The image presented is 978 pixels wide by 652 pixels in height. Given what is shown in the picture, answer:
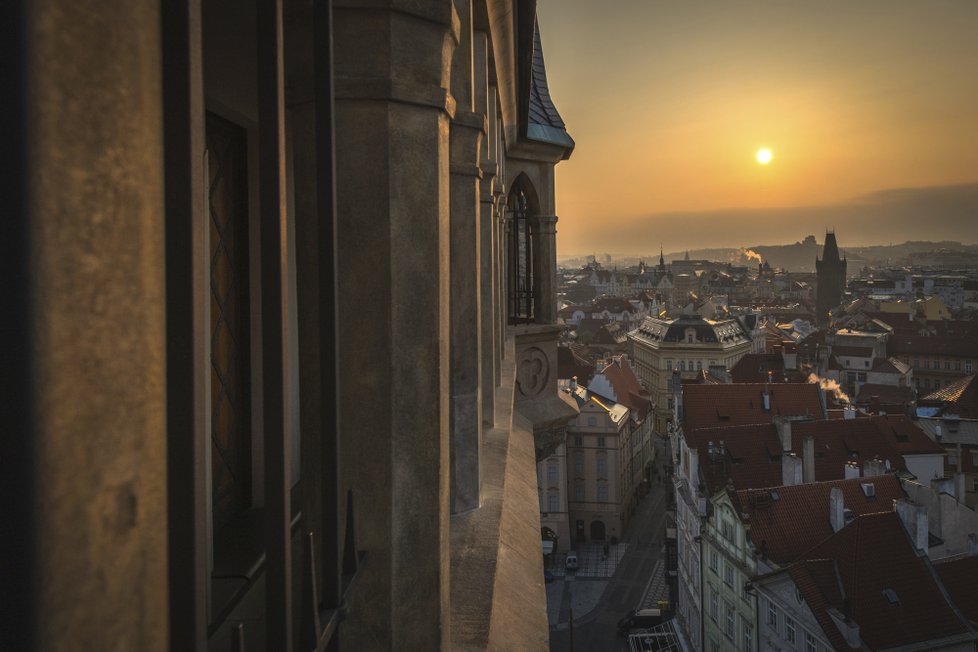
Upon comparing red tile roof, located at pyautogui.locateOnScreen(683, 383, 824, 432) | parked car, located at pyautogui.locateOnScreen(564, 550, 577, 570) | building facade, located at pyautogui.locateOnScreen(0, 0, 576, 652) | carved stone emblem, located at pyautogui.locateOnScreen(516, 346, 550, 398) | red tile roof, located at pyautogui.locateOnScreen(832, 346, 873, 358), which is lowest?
parked car, located at pyautogui.locateOnScreen(564, 550, 577, 570)

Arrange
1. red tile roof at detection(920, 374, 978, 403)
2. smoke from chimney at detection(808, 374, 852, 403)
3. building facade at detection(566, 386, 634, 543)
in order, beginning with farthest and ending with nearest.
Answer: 1. smoke from chimney at detection(808, 374, 852, 403)
2. red tile roof at detection(920, 374, 978, 403)
3. building facade at detection(566, 386, 634, 543)

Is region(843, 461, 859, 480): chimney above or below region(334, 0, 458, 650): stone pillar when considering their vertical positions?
below

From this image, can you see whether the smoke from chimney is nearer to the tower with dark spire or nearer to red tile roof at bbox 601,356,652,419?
red tile roof at bbox 601,356,652,419

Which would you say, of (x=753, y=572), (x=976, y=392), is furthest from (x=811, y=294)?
(x=753, y=572)

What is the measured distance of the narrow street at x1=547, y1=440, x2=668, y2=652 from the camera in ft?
102

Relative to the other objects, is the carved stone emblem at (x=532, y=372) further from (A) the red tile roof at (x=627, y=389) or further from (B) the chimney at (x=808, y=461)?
(A) the red tile roof at (x=627, y=389)

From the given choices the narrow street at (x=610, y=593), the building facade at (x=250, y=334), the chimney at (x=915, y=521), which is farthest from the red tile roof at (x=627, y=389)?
the building facade at (x=250, y=334)

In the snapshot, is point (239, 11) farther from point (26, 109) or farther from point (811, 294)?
point (811, 294)

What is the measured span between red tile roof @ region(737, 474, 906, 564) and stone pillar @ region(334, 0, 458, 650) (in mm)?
22523

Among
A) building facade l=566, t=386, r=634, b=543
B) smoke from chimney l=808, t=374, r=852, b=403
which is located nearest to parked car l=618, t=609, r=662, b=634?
building facade l=566, t=386, r=634, b=543

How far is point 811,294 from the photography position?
521 ft

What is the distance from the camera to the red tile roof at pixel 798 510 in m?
23.0

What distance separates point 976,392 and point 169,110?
51.7m

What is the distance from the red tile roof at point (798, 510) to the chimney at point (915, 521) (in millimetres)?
1975
